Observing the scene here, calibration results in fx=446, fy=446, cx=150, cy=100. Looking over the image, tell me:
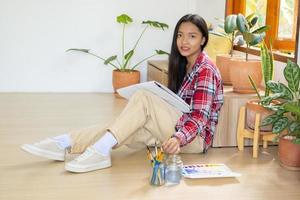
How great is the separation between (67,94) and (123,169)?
2.43 m

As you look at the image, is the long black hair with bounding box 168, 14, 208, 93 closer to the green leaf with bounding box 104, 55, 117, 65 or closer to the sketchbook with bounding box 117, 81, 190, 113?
the sketchbook with bounding box 117, 81, 190, 113

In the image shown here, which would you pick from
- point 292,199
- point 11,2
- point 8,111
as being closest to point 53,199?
point 292,199

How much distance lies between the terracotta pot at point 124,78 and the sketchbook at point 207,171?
225cm

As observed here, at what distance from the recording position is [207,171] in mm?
2176

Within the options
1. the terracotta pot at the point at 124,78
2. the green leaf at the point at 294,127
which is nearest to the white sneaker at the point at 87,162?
the green leaf at the point at 294,127

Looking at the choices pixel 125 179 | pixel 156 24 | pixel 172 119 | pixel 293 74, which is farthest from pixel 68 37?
pixel 293 74

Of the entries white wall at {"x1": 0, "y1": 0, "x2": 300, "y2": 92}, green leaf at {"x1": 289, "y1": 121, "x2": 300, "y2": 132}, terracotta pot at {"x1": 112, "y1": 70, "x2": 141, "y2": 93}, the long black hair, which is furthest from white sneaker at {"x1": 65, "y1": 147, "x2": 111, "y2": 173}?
white wall at {"x1": 0, "y1": 0, "x2": 300, "y2": 92}

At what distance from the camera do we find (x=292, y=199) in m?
1.92

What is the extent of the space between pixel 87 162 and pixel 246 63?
121 cm

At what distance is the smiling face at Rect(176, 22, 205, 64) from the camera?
2.31 m

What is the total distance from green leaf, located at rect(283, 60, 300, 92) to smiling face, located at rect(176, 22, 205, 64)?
47cm

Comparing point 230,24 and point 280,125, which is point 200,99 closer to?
point 280,125

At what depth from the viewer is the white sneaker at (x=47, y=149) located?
7.32 feet

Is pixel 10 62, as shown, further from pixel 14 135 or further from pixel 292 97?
pixel 292 97
